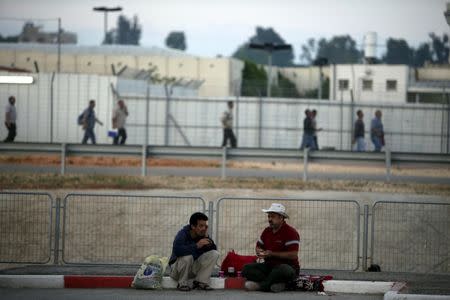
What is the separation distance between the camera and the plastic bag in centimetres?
1341

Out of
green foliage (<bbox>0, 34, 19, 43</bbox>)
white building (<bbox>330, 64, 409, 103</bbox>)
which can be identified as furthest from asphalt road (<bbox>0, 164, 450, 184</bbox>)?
green foliage (<bbox>0, 34, 19, 43</bbox>)

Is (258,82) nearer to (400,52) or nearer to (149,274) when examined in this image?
(400,52)

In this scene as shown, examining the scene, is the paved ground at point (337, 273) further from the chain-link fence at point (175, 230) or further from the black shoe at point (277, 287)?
the black shoe at point (277, 287)

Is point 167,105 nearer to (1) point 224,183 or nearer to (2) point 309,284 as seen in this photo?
(1) point 224,183

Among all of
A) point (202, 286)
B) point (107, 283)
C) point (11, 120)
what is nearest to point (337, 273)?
point (202, 286)

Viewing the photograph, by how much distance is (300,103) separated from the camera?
39.6 meters

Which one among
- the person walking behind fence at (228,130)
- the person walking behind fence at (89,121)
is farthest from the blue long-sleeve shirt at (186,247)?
the person walking behind fence at (228,130)

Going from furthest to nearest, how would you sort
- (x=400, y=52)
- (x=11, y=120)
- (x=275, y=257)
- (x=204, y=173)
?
(x=400, y=52)
(x=11, y=120)
(x=204, y=173)
(x=275, y=257)

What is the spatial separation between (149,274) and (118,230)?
263 centimetres

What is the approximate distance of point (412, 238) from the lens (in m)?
15.5

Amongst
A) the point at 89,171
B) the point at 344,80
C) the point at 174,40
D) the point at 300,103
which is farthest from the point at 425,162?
the point at 174,40

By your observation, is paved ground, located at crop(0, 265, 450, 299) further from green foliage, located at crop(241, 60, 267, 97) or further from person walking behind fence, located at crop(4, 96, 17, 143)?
green foliage, located at crop(241, 60, 267, 97)

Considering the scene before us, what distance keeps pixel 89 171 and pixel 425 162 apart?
313 inches

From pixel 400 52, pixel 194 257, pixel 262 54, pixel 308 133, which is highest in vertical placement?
pixel 262 54
